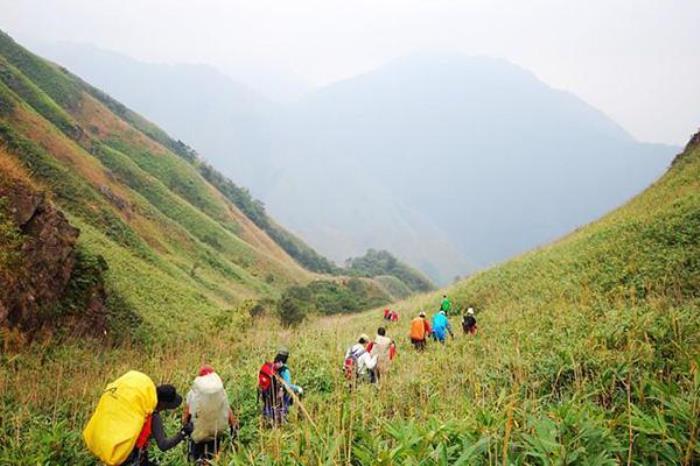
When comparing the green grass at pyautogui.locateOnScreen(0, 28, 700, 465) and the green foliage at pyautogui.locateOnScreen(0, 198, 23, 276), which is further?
the green foliage at pyautogui.locateOnScreen(0, 198, 23, 276)

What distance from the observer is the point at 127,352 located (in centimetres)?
1243

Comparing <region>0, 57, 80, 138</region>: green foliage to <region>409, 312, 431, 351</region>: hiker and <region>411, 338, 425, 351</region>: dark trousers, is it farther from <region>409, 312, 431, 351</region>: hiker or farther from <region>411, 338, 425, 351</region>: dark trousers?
<region>411, 338, 425, 351</region>: dark trousers

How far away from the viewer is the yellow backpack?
4316 millimetres

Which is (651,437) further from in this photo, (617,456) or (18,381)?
(18,381)

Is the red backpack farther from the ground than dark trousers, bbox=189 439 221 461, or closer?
farther from the ground

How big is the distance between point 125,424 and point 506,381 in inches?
207

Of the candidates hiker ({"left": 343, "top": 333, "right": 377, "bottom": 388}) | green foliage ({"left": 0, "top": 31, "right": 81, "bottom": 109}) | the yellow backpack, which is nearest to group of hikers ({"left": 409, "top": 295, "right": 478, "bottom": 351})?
hiker ({"left": 343, "top": 333, "right": 377, "bottom": 388})

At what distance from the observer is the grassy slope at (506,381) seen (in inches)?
125

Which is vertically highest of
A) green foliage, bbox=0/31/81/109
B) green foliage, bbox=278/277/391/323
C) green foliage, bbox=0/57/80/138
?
green foliage, bbox=0/31/81/109

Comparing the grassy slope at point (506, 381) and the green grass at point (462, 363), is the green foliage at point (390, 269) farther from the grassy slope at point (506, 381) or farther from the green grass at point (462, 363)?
the grassy slope at point (506, 381)

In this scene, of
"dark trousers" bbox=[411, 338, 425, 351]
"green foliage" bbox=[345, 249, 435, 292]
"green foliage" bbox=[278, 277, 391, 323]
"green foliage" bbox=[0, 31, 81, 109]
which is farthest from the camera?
"green foliage" bbox=[345, 249, 435, 292]

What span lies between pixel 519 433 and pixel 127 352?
12096mm

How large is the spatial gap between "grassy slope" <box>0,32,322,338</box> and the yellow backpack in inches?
453

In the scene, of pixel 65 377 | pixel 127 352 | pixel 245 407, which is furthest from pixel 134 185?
pixel 245 407
